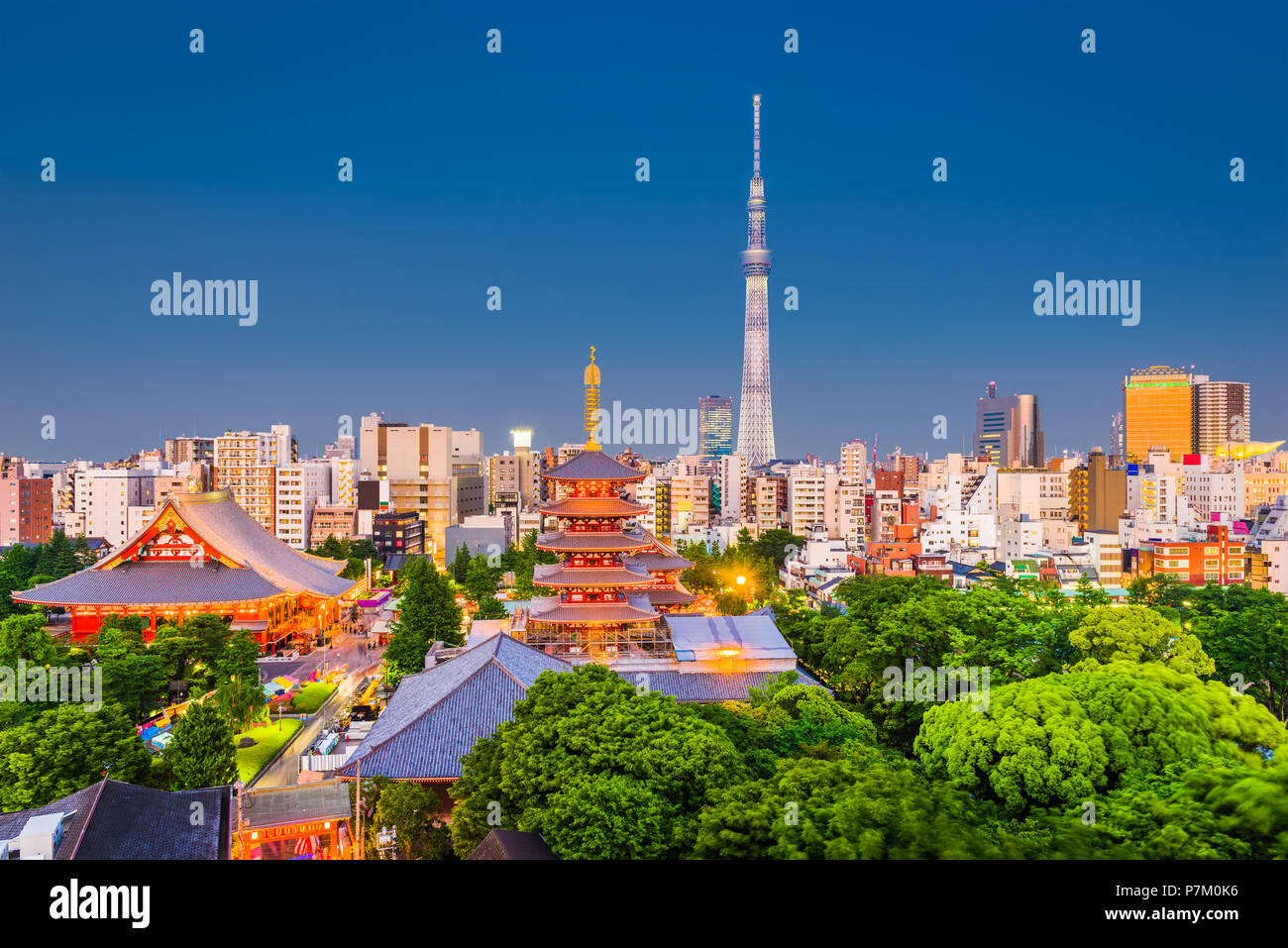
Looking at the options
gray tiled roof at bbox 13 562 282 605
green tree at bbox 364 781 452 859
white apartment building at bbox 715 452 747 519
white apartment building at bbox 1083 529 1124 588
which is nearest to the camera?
green tree at bbox 364 781 452 859

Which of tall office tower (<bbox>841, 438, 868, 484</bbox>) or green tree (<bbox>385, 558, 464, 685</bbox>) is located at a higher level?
tall office tower (<bbox>841, 438, 868, 484</bbox>)

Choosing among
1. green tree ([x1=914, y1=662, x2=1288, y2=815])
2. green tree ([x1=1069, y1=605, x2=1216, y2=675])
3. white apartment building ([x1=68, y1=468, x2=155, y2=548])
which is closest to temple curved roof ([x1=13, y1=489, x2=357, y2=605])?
green tree ([x1=914, y1=662, x2=1288, y2=815])

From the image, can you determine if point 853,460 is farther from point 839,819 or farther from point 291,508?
point 839,819

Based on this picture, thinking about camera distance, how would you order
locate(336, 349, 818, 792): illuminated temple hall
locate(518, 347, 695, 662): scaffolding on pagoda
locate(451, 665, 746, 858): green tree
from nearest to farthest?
locate(451, 665, 746, 858): green tree
locate(336, 349, 818, 792): illuminated temple hall
locate(518, 347, 695, 662): scaffolding on pagoda

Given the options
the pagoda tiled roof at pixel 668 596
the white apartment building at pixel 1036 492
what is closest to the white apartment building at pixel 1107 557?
the white apartment building at pixel 1036 492

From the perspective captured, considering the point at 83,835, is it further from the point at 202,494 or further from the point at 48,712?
the point at 202,494

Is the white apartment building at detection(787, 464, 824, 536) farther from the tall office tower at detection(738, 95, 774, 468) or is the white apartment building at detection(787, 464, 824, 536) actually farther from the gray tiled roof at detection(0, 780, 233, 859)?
Result: the gray tiled roof at detection(0, 780, 233, 859)
